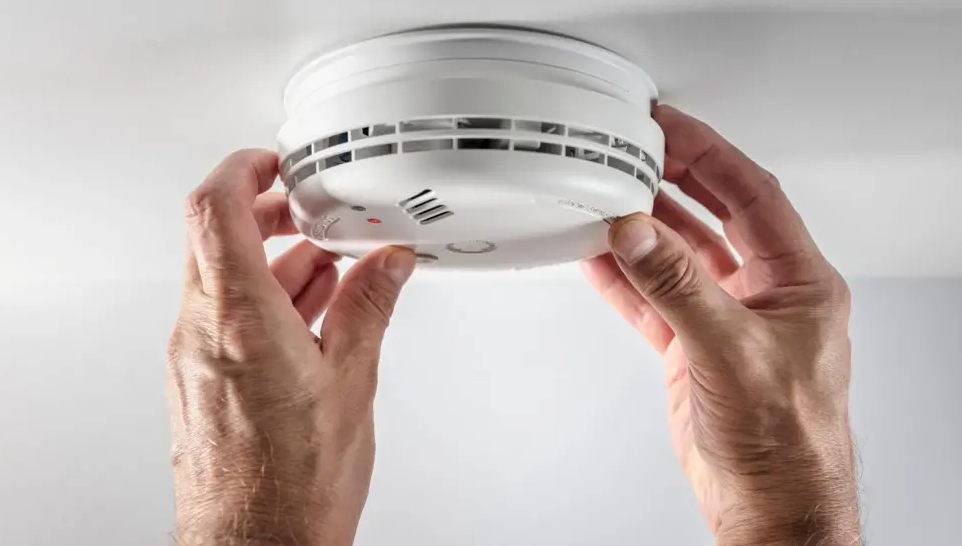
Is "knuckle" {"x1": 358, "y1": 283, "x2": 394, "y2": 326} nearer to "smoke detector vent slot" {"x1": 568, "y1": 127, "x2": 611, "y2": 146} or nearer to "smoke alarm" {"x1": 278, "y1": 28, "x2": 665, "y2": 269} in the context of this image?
"smoke alarm" {"x1": 278, "y1": 28, "x2": 665, "y2": 269}

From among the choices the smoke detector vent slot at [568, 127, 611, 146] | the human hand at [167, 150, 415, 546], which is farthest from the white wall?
the smoke detector vent slot at [568, 127, 611, 146]

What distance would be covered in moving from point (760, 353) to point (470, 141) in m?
0.34

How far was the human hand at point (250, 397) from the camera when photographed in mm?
649

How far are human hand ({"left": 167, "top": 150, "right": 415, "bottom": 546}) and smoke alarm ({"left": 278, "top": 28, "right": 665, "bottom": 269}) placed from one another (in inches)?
3.2

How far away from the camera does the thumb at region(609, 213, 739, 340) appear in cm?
62

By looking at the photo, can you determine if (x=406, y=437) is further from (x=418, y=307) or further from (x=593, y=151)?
(x=593, y=151)

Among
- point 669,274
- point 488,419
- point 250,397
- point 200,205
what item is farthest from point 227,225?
point 488,419

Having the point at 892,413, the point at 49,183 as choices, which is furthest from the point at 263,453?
the point at 892,413

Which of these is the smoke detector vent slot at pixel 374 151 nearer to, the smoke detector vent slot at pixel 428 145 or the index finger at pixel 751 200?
the smoke detector vent slot at pixel 428 145

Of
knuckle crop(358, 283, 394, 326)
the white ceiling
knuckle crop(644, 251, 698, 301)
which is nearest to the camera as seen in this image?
the white ceiling

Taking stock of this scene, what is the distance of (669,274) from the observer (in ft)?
2.10

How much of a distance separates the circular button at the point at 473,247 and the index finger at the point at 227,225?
0.53 ft

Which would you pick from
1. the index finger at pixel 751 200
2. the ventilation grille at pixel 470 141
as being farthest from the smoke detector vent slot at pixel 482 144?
the index finger at pixel 751 200

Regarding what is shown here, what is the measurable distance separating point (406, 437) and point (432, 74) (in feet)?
2.64
